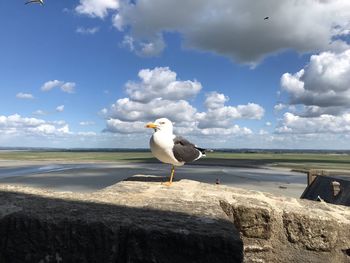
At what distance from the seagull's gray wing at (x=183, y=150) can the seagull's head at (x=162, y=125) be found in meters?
0.25

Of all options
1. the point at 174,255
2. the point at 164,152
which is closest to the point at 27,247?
the point at 174,255

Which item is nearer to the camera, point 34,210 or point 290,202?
point 34,210

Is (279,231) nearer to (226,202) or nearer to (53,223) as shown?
(226,202)

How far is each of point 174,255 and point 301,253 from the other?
6.99 feet

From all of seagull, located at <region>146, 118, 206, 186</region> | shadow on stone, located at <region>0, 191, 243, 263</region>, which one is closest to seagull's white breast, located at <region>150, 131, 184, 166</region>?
seagull, located at <region>146, 118, 206, 186</region>

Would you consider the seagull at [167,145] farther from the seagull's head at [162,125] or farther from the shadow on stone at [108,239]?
the shadow on stone at [108,239]

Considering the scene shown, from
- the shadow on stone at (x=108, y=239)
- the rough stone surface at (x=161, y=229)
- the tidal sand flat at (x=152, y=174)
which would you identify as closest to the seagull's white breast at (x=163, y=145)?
the tidal sand flat at (x=152, y=174)

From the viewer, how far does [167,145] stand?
7.37 m

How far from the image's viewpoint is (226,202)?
450 centimetres

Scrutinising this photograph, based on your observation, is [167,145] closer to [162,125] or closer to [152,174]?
[162,125]

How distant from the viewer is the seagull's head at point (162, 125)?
24.6 ft

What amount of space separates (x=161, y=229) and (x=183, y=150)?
5001mm

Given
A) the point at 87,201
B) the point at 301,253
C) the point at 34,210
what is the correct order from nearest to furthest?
the point at 34,210, the point at 87,201, the point at 301,253

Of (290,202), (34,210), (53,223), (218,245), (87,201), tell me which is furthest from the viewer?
(290,202)
